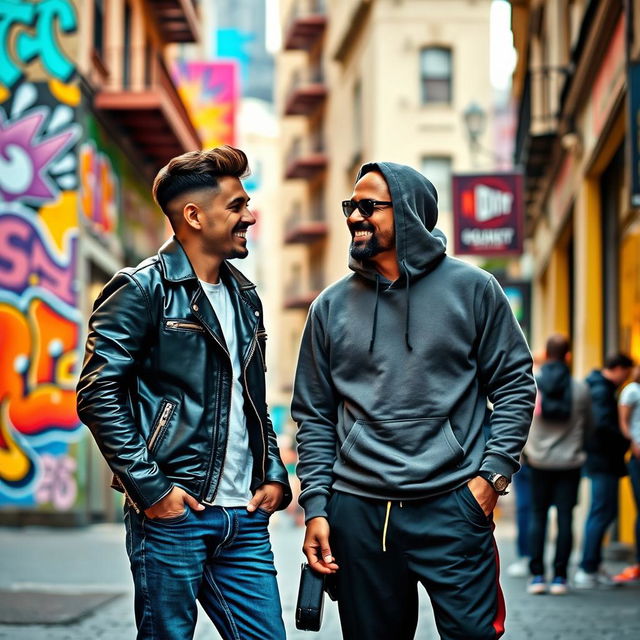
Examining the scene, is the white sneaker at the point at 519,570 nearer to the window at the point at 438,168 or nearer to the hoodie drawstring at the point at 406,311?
the hoodie drawstring at the point at 406,311

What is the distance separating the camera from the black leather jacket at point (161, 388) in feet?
13.4

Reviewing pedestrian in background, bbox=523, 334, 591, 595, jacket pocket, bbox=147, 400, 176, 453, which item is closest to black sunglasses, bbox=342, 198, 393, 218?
jacket pocket, bbox=147, 400, 176, 453

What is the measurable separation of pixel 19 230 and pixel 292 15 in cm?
3796

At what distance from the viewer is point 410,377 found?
4.27 m

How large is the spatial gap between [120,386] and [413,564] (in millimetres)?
1069

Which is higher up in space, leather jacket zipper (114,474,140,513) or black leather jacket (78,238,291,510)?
black leather jacket (78,238,291,510)

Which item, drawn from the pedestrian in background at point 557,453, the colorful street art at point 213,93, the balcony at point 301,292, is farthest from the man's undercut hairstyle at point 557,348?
the balcony at point 301,292

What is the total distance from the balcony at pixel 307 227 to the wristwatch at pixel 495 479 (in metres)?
45.2

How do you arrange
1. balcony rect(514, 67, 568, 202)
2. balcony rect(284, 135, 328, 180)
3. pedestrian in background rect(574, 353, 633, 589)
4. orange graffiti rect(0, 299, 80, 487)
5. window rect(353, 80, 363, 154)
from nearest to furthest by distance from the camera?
pedestrian in background rect(574, 353, 633, 589), orange graffiti rect(0, 299, 80, 487), balcony rect(514, 67, 568, 202), window rect(353, 80, 363, 154), balcony rect(284, 135, 328, 180)

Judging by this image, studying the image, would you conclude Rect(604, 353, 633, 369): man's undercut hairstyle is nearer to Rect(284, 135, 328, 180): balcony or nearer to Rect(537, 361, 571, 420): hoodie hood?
Rect(537, 361, 571, 420): hoodie hood

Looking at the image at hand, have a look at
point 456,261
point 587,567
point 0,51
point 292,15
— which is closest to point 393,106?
point 292,15

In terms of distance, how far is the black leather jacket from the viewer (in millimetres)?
4090

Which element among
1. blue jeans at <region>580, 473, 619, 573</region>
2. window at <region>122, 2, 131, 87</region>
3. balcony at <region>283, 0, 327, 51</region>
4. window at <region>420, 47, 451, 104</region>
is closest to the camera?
blue jeans at <region>580, 473, 619, 573</region>

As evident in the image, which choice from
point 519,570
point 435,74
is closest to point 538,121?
point 519,570
